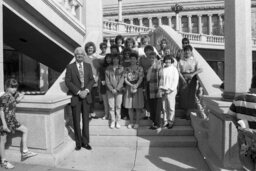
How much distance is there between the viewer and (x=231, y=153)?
167 inches

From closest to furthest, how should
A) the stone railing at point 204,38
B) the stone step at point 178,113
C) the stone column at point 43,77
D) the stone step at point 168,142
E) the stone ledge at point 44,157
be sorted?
the stone ledge at point 44,157 → the stone step at point 168,142 → the stone step at point 178,113 → the stone column at point 43,77 → the stone railing at point 204,38

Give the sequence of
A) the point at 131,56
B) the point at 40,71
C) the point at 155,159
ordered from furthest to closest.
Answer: the point at 40,71
the point at 131,56
the point at 155,159

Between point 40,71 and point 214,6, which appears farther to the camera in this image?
point 214,6

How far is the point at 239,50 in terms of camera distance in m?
4.39

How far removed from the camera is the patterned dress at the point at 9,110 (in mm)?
4660

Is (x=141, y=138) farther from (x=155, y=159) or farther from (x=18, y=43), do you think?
(x=18, y=43)

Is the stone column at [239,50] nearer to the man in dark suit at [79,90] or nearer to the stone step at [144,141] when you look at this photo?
the stone step at [144,141]

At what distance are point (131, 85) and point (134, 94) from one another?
0.22 meters

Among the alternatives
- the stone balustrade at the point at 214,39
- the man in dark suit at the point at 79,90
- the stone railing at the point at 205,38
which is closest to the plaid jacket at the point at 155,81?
the man in dark suit at the point at 79,90

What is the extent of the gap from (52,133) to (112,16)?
61959mm

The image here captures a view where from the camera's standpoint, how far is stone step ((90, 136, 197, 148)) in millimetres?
5711

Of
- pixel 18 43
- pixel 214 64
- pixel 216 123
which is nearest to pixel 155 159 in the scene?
pixel 216 123

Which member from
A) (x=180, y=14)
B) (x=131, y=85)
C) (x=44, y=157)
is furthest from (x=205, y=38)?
(x=180, y=14)

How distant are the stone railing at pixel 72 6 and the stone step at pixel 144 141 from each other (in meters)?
4.67
